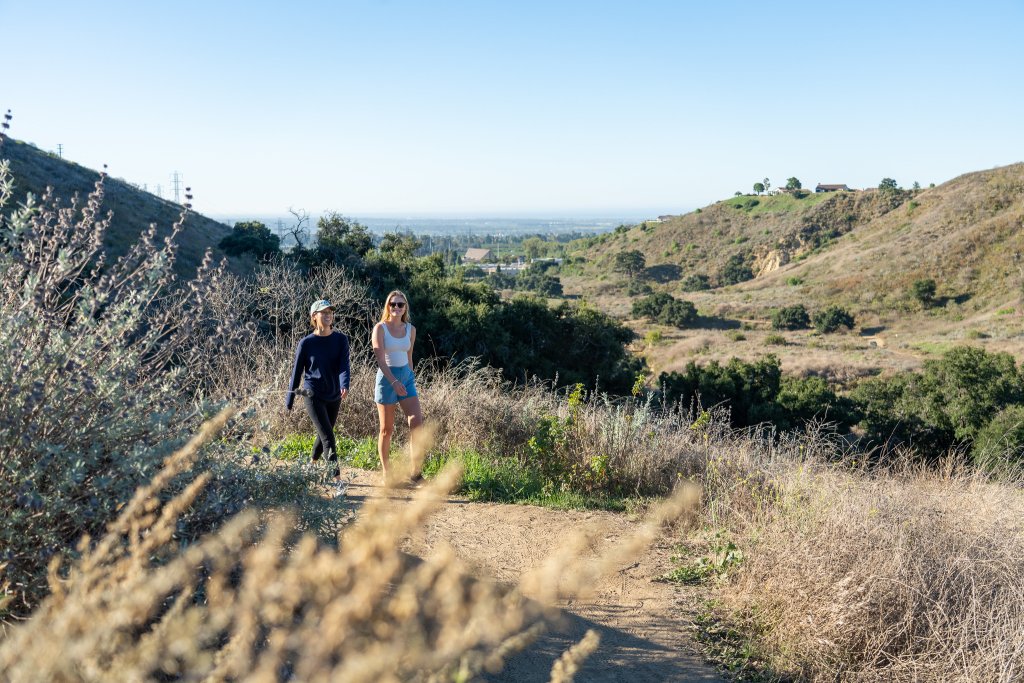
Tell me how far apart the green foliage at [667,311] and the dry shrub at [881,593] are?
40574mm

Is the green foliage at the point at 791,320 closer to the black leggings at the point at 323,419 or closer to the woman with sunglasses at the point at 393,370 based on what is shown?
the woman with sunglasses at the point at 393,370

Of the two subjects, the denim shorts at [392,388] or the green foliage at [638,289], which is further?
the green foliage at [638,289]

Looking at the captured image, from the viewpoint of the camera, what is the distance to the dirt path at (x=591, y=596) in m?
3.47

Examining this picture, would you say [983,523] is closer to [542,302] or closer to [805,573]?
[805,573]

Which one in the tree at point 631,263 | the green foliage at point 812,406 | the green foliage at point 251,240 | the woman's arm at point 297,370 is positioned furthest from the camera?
the tree at point 631,263

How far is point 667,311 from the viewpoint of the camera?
44.7 metres

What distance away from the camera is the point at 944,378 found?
657 inches

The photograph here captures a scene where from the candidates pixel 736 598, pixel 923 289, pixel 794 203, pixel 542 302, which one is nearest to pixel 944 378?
pixel 542 302

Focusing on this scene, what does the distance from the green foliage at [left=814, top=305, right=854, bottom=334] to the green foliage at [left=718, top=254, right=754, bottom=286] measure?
2160 centimetres

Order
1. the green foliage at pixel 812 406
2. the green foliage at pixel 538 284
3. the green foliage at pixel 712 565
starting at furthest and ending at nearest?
the green foliage at pixel 538 284 → the green foliage at pixel 812 406 → the green foliage at pixel 712 565

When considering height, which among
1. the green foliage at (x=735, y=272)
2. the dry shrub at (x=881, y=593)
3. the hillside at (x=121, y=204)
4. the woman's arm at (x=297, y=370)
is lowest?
the dry shrub at (x=881, y=593)

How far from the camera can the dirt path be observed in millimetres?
3467

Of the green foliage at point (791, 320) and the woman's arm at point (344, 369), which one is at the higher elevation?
the woman's arm at point (344, 369)

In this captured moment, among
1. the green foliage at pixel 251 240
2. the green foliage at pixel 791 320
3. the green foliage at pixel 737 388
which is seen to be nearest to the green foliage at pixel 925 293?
the green foliage at pixel 791 320
